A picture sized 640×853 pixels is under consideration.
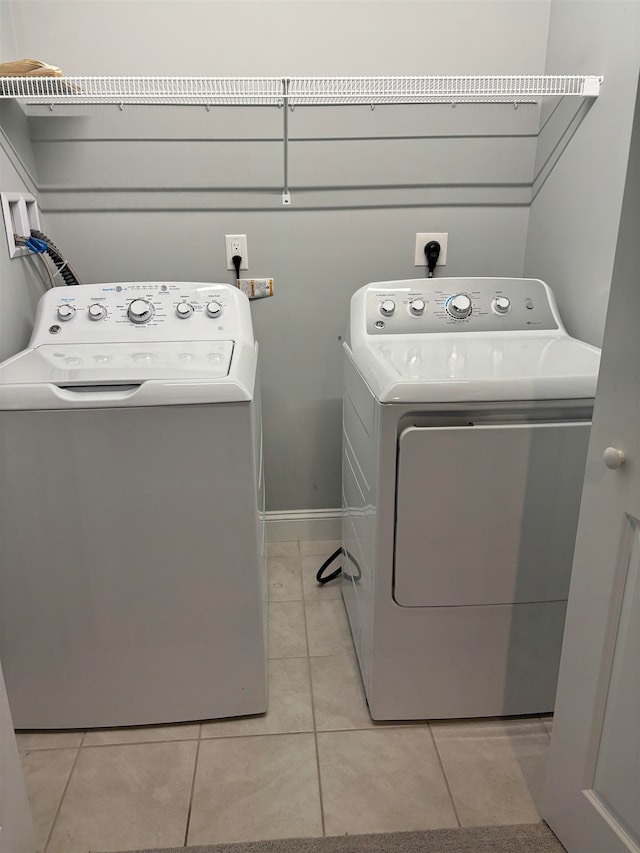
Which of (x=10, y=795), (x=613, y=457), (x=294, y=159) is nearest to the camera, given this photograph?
(x=613, y=457)

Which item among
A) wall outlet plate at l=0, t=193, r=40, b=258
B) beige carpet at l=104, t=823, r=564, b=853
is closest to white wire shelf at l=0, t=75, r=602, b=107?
wall outlet plate at l=0, t=193, r=40, b=258

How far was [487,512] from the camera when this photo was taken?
1.39 metres

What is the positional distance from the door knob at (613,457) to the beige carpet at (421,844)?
2.84 feet

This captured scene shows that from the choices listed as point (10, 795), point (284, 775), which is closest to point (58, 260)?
point (10, 795)

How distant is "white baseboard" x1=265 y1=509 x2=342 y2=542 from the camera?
245cm

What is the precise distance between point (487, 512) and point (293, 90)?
1474 mm

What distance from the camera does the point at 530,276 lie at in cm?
218

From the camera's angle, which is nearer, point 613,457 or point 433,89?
point 613,457

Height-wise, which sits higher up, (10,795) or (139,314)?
(139,314)

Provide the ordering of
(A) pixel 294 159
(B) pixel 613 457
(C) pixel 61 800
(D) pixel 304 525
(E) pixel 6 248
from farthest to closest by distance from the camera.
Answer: (D) pixel 304 525, (A) pixel 294 159, (E) pixel 6 248, (C) pixel 61 800, (B) pixel 613 457

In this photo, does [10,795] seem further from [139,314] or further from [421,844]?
[139,314]

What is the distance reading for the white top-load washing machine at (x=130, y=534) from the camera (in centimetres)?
132

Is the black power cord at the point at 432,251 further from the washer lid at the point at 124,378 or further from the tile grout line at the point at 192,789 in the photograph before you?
the tile grout line at the point at 192,789

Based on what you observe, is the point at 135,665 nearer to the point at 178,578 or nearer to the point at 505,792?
the point at 178,578
